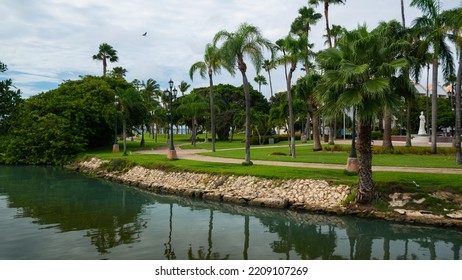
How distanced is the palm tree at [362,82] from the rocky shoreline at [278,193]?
1.06 metres

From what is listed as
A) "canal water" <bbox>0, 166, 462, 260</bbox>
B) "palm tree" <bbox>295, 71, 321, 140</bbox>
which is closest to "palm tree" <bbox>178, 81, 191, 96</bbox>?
"palm tree" <bbox>295, 71, 321, 140</bbox>

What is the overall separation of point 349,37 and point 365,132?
3.80m

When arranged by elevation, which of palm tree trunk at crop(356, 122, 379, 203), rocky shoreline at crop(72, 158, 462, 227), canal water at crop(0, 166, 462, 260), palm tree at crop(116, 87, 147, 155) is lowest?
canal water at crop(0, 166, 462, 260)

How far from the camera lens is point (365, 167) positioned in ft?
49.5

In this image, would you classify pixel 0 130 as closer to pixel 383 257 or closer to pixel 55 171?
pixel 383 257

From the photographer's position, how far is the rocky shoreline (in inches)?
568

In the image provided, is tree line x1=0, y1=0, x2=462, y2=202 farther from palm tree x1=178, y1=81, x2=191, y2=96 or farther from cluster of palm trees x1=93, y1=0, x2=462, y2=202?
palm tree x1=178, y1=81, x2=191, y2=96

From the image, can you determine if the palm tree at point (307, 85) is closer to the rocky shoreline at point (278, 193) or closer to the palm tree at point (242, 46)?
the palm tree at point (242, 46)

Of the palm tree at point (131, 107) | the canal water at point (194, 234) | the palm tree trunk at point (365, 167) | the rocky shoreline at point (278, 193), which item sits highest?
the palm tree at point (131, 107)

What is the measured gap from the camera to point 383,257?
10.8 m

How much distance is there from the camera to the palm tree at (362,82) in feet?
44.3

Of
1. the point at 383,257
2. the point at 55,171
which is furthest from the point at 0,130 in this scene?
the point at 55,171

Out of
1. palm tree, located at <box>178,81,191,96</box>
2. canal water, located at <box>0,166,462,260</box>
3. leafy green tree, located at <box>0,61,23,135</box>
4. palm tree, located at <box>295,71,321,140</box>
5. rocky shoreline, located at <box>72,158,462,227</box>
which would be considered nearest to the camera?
leafy green tree, located at <box>0,61,23,135</box>

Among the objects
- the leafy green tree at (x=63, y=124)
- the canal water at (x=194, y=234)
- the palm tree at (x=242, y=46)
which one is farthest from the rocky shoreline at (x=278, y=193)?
the leafy green tree at (x=63, y=124)
